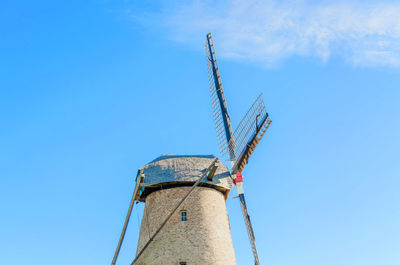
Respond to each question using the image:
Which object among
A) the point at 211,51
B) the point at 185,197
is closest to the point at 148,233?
the point at 185,197

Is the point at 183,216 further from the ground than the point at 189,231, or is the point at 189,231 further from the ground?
the point at 183,216

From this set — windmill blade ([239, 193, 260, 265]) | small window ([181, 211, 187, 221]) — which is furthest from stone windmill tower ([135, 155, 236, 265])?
windmill blade ([239, 193, 260, 265])

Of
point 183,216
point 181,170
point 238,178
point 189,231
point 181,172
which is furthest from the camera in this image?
point 238,178

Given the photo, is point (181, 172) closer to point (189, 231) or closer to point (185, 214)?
point (185, 214)

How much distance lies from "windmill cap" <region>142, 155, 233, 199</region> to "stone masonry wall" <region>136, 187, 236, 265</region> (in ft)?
1.03

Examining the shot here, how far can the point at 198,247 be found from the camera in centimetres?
1562

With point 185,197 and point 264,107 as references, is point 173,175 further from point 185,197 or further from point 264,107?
point 264,107

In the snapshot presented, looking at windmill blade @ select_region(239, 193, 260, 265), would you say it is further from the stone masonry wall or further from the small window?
the small window

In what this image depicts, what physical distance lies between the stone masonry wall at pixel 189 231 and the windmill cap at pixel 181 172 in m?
0.31

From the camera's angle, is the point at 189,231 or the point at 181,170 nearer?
the point at 189,231

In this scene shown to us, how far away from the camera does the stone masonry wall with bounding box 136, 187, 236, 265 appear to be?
50.9 ft

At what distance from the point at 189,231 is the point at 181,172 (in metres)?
2.44

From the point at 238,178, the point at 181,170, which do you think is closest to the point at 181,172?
the point at 181,170

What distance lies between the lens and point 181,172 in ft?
56.9
